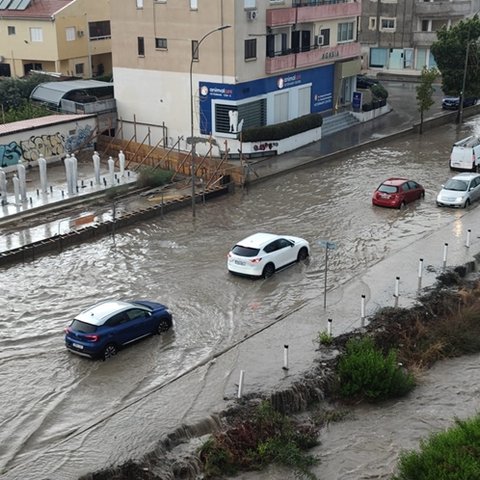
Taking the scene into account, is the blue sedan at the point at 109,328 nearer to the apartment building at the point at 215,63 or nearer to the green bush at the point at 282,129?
the apartment building at the point at 215,63

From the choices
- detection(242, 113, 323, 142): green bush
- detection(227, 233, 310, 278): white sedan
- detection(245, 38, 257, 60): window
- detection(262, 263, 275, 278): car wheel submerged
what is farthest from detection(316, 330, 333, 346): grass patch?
detection(245, 38, 257, 60): window

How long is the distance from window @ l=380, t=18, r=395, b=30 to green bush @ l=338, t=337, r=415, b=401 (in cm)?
6132

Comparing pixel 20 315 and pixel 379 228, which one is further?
pixel 379 228

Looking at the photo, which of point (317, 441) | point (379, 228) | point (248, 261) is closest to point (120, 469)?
point (317, 441)

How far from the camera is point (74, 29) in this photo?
6056cm

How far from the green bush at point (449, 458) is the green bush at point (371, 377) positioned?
13.6ft

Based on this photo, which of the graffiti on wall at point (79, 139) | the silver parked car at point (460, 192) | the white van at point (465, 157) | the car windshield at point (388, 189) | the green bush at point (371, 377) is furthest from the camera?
the graffiti on wall at point (79, 139)

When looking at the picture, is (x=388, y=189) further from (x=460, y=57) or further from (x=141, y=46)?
(x=460, y=57)

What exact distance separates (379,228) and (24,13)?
130 ft

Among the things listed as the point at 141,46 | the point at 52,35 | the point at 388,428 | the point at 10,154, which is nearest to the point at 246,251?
the point at 388,428

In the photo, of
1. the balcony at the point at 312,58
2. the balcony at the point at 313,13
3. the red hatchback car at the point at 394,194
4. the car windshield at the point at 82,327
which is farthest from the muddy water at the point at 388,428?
the balcony at the point at 313,13

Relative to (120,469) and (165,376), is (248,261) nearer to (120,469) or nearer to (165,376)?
(165,376)

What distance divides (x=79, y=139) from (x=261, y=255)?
21920 mm

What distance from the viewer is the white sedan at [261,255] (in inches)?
1035
